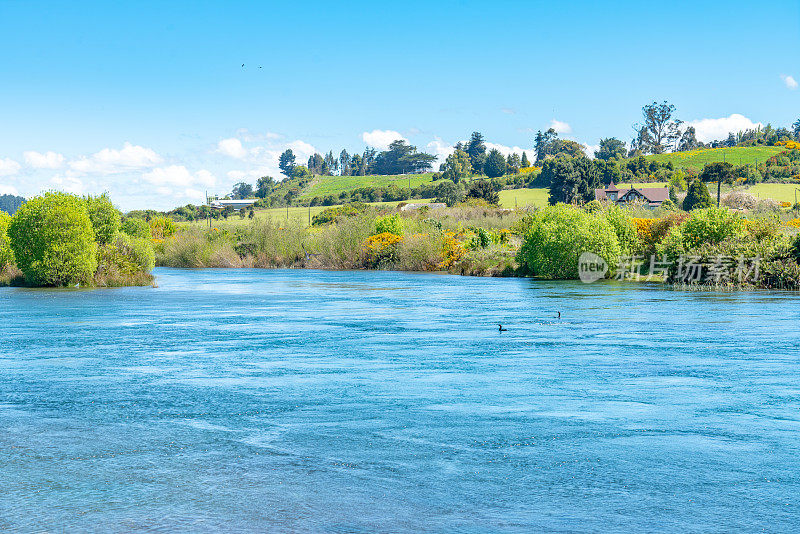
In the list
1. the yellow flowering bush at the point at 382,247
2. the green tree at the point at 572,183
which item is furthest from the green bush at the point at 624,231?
the green tree at the point at 572,183

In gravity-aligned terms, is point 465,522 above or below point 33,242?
below

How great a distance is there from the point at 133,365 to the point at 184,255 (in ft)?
264

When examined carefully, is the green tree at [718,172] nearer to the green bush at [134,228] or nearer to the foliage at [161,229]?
the foliage at [161,229]

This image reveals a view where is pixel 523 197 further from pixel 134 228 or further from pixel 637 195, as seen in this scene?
pixel 134 228

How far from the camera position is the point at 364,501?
→ 11828 mm

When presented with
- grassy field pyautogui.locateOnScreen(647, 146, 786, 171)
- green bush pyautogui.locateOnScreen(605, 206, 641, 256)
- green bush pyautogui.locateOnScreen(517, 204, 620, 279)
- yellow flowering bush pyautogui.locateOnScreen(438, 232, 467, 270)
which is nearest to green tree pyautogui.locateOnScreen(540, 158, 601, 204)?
grassy field pyautogui.locateOnScreen(647, 146, 786, 171)

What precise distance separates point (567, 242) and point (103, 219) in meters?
34.9

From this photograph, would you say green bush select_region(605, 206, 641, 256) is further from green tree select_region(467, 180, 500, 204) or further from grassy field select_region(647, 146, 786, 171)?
grassy field select_region(647, 146, 786, 171)

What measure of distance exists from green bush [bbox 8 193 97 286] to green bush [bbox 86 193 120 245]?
2.93 meters

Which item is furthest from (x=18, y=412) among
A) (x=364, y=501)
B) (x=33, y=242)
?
(x=33, y=242)

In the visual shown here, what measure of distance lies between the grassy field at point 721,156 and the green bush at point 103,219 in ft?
437

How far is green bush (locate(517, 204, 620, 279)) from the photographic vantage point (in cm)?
6562

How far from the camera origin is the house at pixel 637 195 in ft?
470

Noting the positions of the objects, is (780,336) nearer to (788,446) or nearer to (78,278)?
(788,446)
